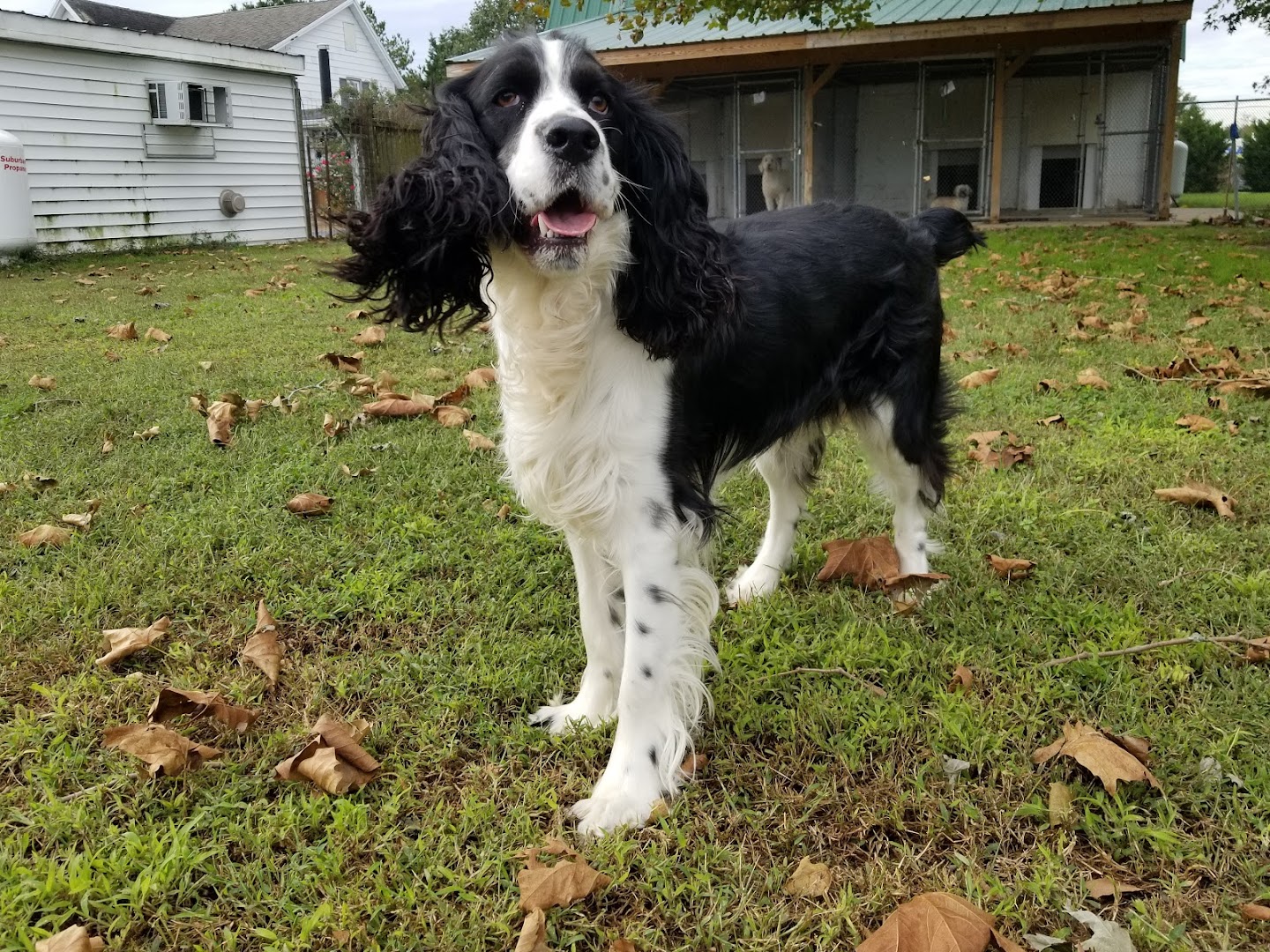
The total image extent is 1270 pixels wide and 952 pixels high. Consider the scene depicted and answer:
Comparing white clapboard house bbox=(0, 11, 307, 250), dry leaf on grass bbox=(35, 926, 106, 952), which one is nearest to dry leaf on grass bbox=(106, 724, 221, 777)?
dry leaf on grass bbox=(35, 926, 106, 952)

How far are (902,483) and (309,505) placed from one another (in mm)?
2232

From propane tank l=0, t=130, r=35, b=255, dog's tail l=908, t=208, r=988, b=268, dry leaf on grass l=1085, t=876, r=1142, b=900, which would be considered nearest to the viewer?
dry leaf on grass l=1085, t=876, r=1142, b=900

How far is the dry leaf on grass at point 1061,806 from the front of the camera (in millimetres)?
1983

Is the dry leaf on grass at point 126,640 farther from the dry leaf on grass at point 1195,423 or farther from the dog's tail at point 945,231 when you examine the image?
the dry leaf on grass at point 1195,423

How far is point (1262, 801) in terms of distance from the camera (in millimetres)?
1984

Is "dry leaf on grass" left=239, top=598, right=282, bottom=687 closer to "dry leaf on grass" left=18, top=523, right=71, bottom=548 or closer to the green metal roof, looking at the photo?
"dry leaf on grass" left=18, top=523, right=71, bottom=548

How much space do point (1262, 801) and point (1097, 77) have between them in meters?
19.4

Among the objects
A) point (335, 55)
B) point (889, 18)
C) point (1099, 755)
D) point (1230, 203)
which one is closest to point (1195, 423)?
point (1099, 755)

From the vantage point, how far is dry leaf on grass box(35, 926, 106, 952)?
1.64 m

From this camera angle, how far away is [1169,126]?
14.8m

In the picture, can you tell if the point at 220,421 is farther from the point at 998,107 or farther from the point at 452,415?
the point at 998,107

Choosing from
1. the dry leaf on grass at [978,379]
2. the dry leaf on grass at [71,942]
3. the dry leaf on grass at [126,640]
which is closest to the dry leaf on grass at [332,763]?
the dry leaf on grass at [71,942]

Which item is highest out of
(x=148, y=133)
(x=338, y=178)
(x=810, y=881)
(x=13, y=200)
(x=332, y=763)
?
(x=148, y=133)

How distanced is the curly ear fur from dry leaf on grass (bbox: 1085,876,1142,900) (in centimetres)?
145
